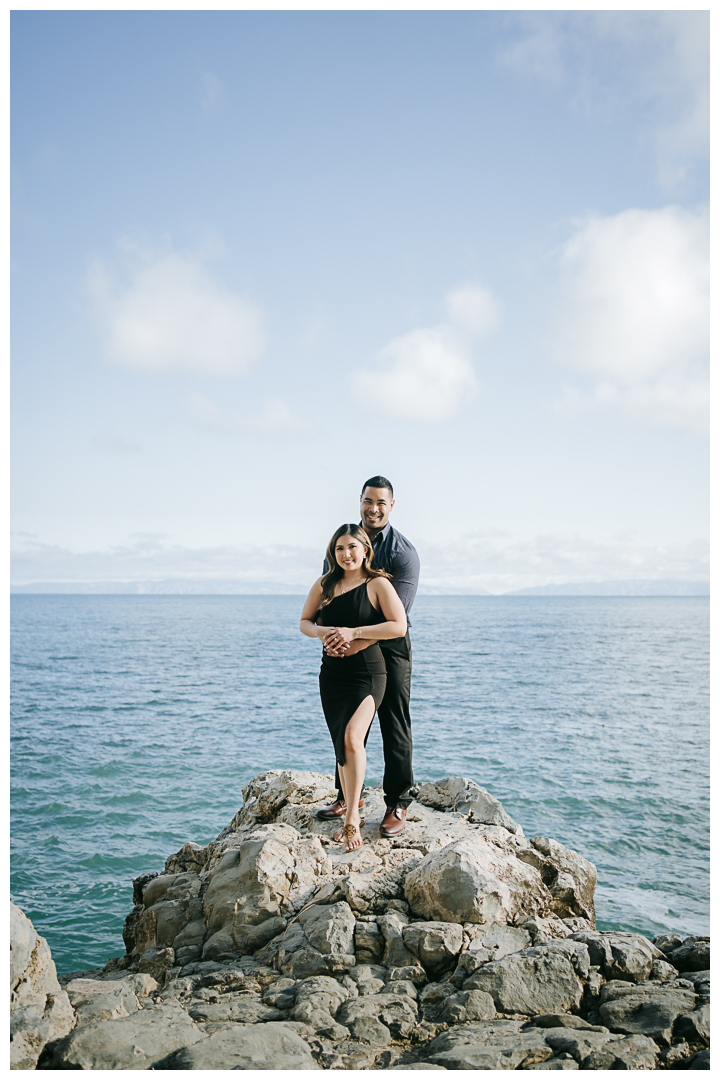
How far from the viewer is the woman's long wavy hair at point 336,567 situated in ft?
17.2

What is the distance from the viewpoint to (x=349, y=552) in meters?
5.16

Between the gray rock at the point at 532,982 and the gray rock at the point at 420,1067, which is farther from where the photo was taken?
the gray rock at the point at 532,982

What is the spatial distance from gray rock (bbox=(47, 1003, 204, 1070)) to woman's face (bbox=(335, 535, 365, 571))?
9.87 feet

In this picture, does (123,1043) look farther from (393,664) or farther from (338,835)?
(393,664)

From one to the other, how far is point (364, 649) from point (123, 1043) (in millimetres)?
2833

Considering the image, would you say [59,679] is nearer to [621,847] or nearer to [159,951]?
[621,847]

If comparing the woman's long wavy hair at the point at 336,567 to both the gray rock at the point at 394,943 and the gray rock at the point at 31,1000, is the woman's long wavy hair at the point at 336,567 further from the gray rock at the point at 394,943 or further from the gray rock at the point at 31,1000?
the gray rock at the point at 31,1000

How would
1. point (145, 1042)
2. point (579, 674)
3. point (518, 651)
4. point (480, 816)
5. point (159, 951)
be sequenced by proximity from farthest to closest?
point (518, 651) → point (579, 674) → point (480, 816) → point (159, 951) → point (145, 1042)

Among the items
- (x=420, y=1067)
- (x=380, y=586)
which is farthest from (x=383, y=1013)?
(x=380, y=586)

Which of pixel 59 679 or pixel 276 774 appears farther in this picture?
pixel 59 679

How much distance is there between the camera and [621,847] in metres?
13.4

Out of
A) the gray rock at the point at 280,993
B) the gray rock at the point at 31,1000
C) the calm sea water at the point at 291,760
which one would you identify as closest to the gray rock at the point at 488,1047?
the gray rock at the point at 280,993
